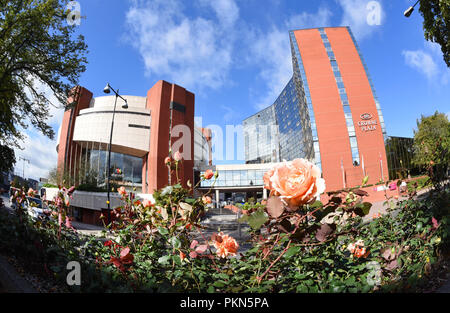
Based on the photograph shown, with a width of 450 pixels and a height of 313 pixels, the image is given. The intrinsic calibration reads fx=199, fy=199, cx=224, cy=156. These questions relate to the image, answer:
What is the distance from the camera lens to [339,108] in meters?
28.3

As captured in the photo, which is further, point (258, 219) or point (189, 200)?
point (189, 200)

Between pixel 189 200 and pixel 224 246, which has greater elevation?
pixel 189 200

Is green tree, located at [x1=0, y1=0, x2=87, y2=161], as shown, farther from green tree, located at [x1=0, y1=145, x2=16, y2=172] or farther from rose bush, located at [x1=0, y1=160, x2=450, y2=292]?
rose bush, located at [x1=0, y1=160, x2=450, y2=292]

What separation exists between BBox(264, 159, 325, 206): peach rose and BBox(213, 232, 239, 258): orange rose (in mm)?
547

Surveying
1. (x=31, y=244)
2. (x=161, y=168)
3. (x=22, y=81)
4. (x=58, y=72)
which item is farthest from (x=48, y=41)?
(x=161, y=168)

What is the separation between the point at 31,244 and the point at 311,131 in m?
31.2

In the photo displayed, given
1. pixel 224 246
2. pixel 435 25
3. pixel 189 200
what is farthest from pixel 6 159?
pixel 435 25

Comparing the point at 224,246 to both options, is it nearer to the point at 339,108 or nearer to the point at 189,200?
the point at 189,200

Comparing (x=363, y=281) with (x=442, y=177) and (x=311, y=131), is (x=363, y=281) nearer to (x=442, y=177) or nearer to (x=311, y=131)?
(x=442, y=177)

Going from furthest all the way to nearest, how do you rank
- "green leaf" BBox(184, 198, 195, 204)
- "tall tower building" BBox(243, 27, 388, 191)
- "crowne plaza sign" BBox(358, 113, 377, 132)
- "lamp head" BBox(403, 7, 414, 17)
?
"crowne plaza sign" BBox(358, 113, 377, 132) < "tall tower building" BBox(243, 27, 388, 191) < "lamp head" BBox(403, 7, 414, 17) < "green leaf" BBox(184, 198, 195, 204)

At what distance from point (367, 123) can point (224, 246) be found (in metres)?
33.7

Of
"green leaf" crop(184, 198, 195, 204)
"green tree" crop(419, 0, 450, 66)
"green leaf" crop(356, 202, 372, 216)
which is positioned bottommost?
"green leaf" crop(356, 202, 372, 216)

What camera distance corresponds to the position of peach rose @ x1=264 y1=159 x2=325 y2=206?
75 centimetres

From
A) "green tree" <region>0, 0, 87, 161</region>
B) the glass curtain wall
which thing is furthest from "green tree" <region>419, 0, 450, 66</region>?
the glass curtain wall
